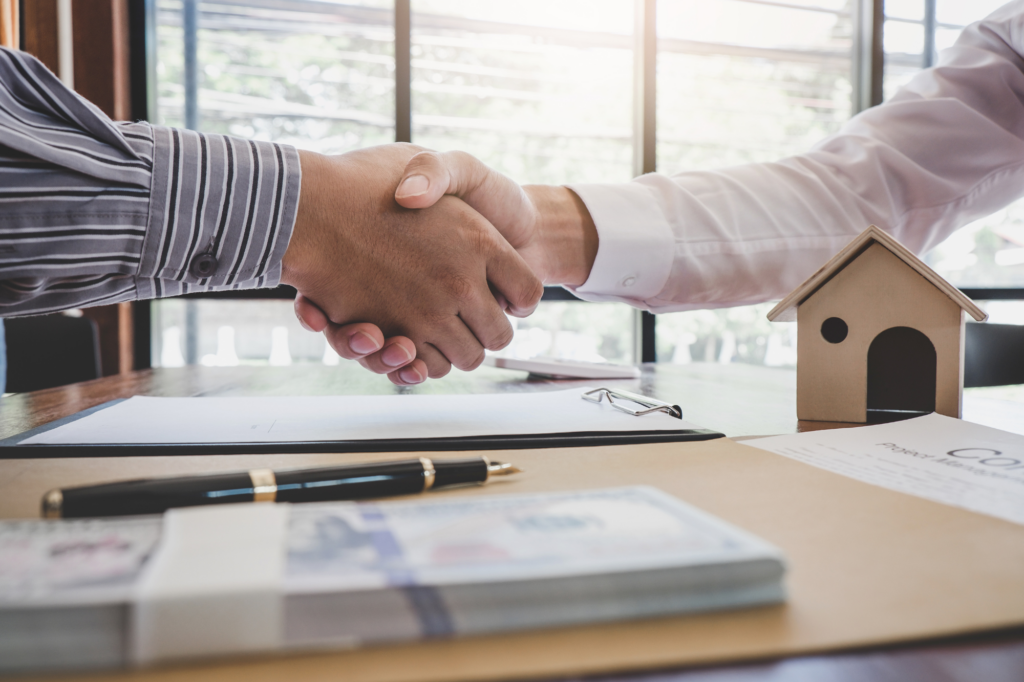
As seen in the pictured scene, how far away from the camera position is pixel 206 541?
20 cm

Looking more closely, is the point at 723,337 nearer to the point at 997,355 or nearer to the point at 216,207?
the point at 997,355

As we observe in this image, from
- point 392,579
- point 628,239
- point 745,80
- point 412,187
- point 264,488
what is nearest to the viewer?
point 392,579

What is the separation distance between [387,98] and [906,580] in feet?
9.22

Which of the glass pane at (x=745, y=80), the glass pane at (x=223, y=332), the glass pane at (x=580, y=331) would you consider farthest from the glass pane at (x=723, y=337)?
the glass pane at (x=223, y=332)

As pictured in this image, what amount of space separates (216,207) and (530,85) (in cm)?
252

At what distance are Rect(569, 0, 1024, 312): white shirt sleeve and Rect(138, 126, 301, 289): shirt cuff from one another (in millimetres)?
463

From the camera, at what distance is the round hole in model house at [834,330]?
2.01 ft

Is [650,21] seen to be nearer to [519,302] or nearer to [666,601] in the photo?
[519,302]

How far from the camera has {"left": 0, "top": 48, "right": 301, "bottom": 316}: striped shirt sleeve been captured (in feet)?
1.73

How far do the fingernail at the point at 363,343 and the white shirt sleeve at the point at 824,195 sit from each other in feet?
1.19

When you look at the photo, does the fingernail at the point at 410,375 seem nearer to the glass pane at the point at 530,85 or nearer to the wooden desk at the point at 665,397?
the wooden desk at the point at 665,397

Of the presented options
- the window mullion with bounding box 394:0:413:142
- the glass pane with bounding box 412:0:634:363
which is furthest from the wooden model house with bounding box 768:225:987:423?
the window mullion with bounding box 394:0:413:142

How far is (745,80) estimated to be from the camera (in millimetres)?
3127

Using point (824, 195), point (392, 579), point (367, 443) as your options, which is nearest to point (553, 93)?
point (824, 195)
